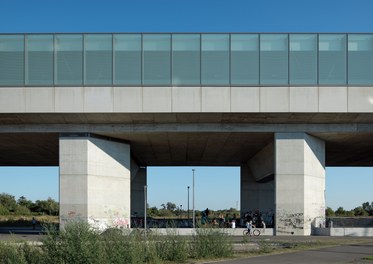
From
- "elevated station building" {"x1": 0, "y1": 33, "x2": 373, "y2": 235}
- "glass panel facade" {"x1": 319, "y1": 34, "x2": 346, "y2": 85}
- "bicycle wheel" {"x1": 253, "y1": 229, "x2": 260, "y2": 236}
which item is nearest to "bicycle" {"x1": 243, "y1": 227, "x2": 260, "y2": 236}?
"bicycle wheel" {"x1": 253, "y1": 229, "x2": 260, "y2": 236}

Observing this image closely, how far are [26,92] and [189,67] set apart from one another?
33.5ft

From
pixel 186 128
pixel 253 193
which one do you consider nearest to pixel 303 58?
pixel 186 128

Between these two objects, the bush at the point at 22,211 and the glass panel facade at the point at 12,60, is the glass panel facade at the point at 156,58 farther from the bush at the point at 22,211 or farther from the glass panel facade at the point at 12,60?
the bush at the point at 22,211

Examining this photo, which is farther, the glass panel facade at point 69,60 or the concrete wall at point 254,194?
the concrete wall at point 254,194

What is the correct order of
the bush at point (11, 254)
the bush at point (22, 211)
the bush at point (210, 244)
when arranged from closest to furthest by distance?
the bush at point (11, 254), the bush at point (210, 244), the bush at point (22, 211)

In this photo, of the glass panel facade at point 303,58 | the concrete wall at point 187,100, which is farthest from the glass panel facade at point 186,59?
the glass panel facade at point 303,58

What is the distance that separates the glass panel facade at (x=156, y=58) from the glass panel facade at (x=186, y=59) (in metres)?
0.38

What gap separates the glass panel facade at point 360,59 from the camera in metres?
31.9

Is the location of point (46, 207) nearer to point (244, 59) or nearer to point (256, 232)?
point (256, 232)

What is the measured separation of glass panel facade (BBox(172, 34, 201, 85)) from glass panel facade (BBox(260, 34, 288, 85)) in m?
4.03

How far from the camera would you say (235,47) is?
32500mm

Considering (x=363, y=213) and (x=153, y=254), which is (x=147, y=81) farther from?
(x=363, y=213)

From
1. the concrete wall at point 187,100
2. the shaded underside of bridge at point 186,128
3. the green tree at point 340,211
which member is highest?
the concrete wall at point 187,100

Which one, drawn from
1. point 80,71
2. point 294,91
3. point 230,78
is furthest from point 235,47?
point 80,71
